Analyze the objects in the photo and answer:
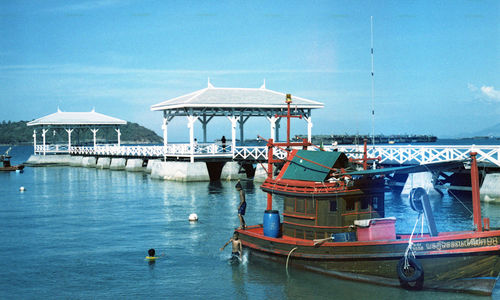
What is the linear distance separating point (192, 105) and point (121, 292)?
2786cm

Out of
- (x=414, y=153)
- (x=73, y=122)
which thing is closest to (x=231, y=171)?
(x=414, y=153)

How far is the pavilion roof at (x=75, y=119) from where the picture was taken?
70906 millimetres

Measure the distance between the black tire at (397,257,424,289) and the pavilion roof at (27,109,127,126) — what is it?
61.4 metres

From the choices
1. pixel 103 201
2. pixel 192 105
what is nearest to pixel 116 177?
pixel 192 105

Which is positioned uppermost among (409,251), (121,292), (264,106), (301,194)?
(264,106)

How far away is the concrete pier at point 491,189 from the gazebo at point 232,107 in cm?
1551

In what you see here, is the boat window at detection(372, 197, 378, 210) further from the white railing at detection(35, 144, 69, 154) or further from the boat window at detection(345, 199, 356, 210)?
the white railing at detection(35, 144, 69, 154)

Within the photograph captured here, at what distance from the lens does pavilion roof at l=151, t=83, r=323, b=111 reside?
144ft

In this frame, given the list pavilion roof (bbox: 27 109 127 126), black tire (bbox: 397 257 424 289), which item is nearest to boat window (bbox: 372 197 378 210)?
black tire (bbox: 397 257 424 289)

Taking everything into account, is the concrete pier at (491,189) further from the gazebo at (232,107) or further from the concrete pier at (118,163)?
the concrete pier at (118,163)

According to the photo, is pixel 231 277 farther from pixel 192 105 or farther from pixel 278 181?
pixel 192 105

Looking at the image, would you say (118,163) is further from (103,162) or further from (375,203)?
(375,203)

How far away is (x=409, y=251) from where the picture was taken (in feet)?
48.2

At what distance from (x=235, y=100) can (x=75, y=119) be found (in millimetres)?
34917
